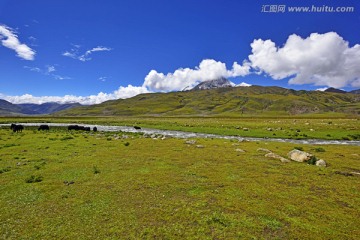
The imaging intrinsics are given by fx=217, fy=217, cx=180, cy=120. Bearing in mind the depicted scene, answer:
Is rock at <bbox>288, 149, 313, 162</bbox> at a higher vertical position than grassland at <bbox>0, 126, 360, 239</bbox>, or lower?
higher

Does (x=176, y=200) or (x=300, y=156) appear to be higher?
(x=300, y=156)

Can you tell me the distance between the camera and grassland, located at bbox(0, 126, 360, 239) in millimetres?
11664

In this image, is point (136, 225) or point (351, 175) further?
point (351, 175)

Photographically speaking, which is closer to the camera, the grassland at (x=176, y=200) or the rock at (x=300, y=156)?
the grassland at (x=176, y=200)

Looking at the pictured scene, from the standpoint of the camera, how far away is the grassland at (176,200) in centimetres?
1166

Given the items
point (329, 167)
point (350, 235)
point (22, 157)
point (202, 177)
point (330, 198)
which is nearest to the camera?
point (350, 235)

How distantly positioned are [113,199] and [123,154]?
15813 mm

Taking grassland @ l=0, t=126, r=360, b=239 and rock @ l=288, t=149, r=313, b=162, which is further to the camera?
rock @ l=288, t=149, r=313, b=162

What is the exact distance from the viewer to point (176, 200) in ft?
50.7

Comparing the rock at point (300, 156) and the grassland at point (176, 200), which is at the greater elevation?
the rock at point (300, 156)

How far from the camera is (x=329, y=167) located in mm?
24750

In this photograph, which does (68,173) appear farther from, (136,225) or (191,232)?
(191,232)

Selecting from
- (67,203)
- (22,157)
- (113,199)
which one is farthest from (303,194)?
(22,157)

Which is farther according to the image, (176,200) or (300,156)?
(300,156)
